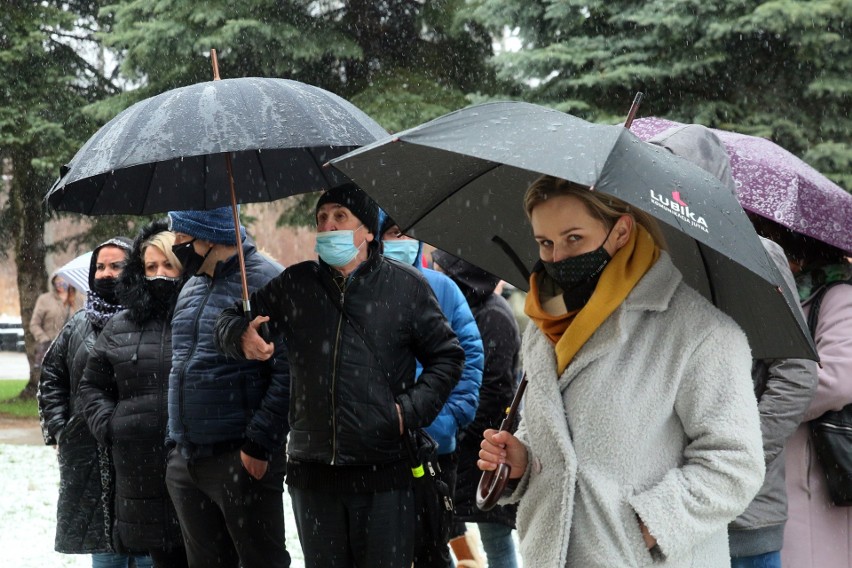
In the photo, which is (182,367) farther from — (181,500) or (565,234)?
(565,234)

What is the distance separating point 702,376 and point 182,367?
2899mm

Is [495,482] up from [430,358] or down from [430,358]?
up

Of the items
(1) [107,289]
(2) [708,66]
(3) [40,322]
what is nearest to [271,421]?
(1) [107,289]

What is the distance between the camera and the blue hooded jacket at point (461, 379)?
5391 mm

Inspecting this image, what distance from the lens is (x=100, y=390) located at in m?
5.79

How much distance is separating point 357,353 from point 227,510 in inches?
40.5

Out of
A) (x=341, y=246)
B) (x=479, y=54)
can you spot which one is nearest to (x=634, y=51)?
(x=479, y=54)

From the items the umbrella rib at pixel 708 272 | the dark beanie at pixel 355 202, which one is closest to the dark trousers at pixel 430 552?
the dark beanie at pixel 355 202

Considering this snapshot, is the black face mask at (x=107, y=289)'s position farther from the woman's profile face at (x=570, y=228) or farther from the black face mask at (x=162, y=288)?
the woman's profile face at (x=570, y=228)

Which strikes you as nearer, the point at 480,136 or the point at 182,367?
the point at 480,136

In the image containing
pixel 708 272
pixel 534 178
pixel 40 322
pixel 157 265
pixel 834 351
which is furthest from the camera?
pixel 40 322

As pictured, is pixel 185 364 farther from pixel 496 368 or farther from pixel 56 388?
pixel 496 368

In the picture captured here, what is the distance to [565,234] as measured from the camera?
2.92 m

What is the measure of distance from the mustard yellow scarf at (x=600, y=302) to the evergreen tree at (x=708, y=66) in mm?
10784
